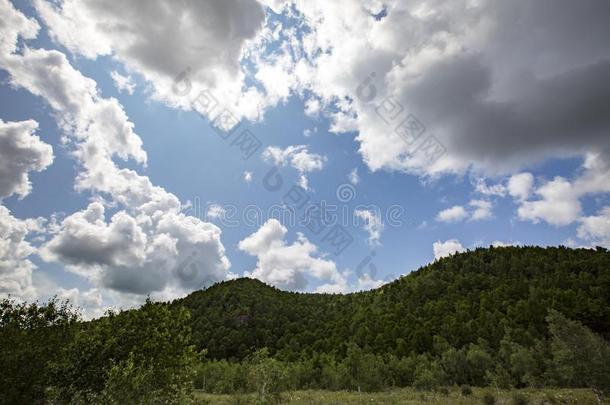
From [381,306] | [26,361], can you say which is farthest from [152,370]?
[381,306]

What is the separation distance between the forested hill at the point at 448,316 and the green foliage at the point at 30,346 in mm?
100224

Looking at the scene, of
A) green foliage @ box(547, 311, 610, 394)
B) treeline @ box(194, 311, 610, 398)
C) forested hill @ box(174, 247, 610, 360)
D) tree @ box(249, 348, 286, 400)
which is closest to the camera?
green foliage @ box(547, 311, 610, 394)

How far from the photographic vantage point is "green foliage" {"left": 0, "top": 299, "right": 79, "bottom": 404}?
30.0m

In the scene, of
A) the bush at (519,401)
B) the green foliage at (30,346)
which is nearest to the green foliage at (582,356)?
the bush at (519,401)

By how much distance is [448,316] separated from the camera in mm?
141500

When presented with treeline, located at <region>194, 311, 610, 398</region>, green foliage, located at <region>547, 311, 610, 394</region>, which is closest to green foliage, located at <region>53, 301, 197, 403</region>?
treeline, located at <region>194, 311, 610, 398</region>

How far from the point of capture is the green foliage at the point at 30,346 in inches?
1179

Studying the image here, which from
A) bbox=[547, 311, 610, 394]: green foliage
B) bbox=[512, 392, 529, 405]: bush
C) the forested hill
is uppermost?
the forested hill

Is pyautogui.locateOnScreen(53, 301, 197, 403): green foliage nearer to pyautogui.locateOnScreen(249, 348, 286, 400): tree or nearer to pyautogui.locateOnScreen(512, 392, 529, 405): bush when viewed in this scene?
pyautogui.locateOnScreen(249, 348, 286, 400): tree

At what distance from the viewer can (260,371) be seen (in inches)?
1650

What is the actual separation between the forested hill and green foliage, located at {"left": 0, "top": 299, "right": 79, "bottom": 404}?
100m

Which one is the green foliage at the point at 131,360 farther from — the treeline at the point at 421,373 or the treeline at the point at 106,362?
the treeline at the point at 421,373

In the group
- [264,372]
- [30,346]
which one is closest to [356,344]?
[264,372]

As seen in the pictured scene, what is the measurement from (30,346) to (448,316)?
13850cm
